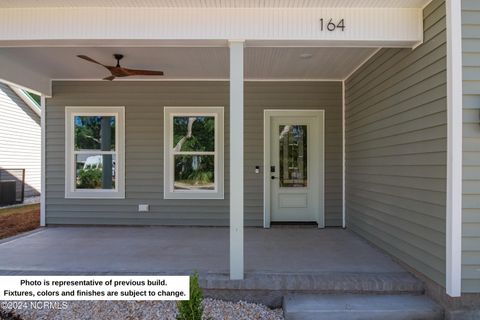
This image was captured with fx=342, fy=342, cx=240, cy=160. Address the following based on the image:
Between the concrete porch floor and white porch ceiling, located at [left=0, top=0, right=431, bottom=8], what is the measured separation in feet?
8.65

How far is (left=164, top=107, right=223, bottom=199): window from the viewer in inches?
236

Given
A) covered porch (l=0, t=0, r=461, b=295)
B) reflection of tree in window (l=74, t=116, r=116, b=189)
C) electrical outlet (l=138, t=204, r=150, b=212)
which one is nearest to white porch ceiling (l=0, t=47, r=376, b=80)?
covered porch (l=0, t=0, r=461, b=295)

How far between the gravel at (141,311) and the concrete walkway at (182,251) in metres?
0.36

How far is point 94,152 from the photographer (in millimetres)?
6121

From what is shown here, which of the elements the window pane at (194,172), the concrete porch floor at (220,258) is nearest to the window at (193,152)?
the window pane at (194,172)

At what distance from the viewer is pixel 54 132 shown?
20.1 ft

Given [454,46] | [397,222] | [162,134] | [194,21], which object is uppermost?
[194,21]

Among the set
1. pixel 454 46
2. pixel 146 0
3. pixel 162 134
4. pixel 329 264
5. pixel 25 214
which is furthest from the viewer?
pixel 25 214

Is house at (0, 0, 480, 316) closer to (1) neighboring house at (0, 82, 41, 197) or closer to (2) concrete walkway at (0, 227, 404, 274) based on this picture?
(2) concrete walkway at (0, 227, 404, 274)

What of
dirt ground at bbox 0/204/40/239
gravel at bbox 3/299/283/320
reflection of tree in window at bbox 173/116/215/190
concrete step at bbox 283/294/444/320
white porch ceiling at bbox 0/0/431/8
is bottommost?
gravel at bbox 3/299/283/320

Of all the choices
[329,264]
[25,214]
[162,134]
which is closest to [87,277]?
[329,264]

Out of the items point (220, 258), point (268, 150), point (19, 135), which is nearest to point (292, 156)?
point (268, 150)

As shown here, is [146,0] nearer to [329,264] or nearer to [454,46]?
[454,46]

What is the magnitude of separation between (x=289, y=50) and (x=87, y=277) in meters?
3.50
